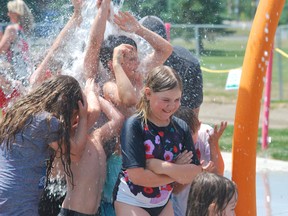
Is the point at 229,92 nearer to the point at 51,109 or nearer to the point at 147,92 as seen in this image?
the point at 147,92

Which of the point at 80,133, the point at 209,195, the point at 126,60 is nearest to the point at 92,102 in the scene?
the point at 80,133

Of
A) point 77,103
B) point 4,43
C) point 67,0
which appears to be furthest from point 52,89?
point 4,43

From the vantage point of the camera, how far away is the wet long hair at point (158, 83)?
14.4 feet

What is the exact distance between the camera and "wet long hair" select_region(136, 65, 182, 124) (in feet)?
14.4

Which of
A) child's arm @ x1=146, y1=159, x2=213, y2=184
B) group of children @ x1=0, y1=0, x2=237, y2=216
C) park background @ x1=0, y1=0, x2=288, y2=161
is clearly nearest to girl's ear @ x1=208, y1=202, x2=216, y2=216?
group of children @ x1=0, y1=0, x2=237, y2=216

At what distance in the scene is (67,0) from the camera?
6547mm

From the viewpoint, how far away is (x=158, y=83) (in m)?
4.39

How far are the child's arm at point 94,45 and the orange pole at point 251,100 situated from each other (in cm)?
88

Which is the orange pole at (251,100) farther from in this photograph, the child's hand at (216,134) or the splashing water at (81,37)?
the splashing water at (81,37)

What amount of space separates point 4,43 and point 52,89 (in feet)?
11.8

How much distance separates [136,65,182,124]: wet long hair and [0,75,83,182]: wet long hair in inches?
13.6

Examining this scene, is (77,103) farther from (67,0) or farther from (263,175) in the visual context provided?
(263,175)

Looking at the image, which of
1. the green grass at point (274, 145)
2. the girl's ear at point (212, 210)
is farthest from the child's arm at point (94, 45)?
the green grass at point (274, 145)

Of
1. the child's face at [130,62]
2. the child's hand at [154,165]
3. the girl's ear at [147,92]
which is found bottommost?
the child's hand at [154,165]
